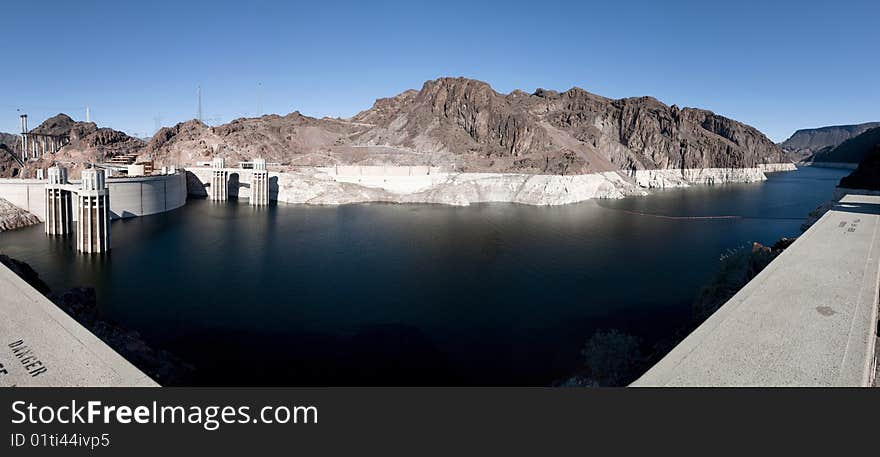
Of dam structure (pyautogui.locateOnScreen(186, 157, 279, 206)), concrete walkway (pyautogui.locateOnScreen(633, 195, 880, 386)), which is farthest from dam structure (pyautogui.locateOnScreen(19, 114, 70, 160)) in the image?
concrete walkway (pyautogui.locateOnScreen(633, 195, 880, 386))

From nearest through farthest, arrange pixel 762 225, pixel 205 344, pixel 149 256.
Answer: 1. pixel 205 344
2. pixel 149 256
3. pixel 762 225

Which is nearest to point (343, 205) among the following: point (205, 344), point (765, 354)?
point (205, 344)

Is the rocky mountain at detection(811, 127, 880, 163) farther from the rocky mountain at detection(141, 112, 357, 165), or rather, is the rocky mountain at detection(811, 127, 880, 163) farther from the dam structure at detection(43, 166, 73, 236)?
the dam structure at detection(43, 166, 73, 236)

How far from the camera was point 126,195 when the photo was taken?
48.6 m

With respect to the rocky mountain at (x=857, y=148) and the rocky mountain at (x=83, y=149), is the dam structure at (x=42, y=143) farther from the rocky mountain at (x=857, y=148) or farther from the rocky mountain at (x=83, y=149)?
the rocky mountain at (x=857, y=148)

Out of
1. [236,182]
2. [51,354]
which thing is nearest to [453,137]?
[236,182]

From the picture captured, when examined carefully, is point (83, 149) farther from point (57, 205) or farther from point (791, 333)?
point (791, 333)

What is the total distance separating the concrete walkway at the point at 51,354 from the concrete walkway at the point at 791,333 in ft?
32.4

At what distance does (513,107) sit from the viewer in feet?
300

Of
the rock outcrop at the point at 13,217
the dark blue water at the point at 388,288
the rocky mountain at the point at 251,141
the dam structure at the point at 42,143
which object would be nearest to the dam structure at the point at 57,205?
the dark blue water at the point at 388,288

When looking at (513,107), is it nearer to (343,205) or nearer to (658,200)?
(658,200)

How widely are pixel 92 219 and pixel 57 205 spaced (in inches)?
341

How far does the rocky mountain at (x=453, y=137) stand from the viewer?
7675 cm

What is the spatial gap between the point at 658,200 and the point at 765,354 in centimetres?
7353
